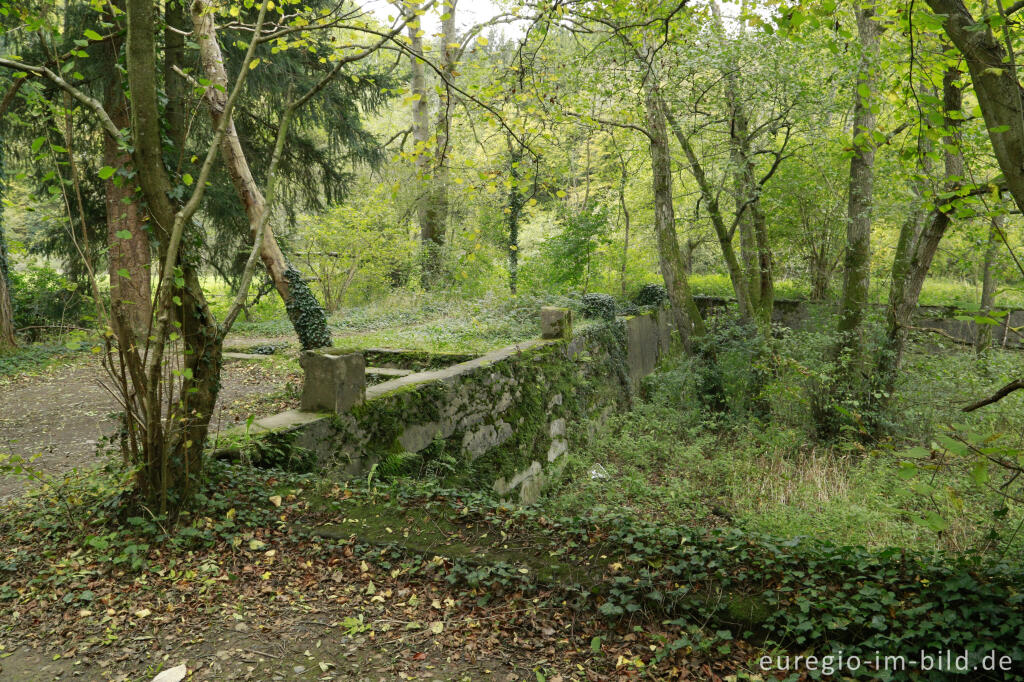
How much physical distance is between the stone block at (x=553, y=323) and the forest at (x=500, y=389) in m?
0.04

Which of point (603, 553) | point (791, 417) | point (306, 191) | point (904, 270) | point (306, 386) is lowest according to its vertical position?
point (791, 417)

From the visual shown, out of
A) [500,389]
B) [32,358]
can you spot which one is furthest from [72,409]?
[500,389]

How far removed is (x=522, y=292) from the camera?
46.5 ft

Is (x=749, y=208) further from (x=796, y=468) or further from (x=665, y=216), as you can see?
(x=796, y=468)

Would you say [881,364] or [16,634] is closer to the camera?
[16,634]

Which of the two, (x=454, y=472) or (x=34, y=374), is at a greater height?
(x=34, y=374)

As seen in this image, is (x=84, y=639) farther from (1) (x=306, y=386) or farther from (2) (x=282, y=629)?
(1) (x=306, y=386)

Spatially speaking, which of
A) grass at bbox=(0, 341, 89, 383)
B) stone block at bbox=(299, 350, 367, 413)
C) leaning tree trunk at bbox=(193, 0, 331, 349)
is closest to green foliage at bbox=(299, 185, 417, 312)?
grass at bbox=(0, 341, 89, 383)

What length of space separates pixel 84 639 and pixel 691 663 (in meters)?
2.97

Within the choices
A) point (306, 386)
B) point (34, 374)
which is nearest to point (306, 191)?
point (34, 374)

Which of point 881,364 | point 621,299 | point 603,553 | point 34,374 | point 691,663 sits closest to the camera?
point 691,663

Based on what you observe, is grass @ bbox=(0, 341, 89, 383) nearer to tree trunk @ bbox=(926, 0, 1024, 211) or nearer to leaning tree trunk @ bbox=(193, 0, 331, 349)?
leaning tree trunk @ bbox=(193, 0, 331, 349)

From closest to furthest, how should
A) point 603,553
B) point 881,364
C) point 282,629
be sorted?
point 282,629, point 603,553, point 881,364

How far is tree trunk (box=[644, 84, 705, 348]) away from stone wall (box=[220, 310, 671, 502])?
1559 mm
